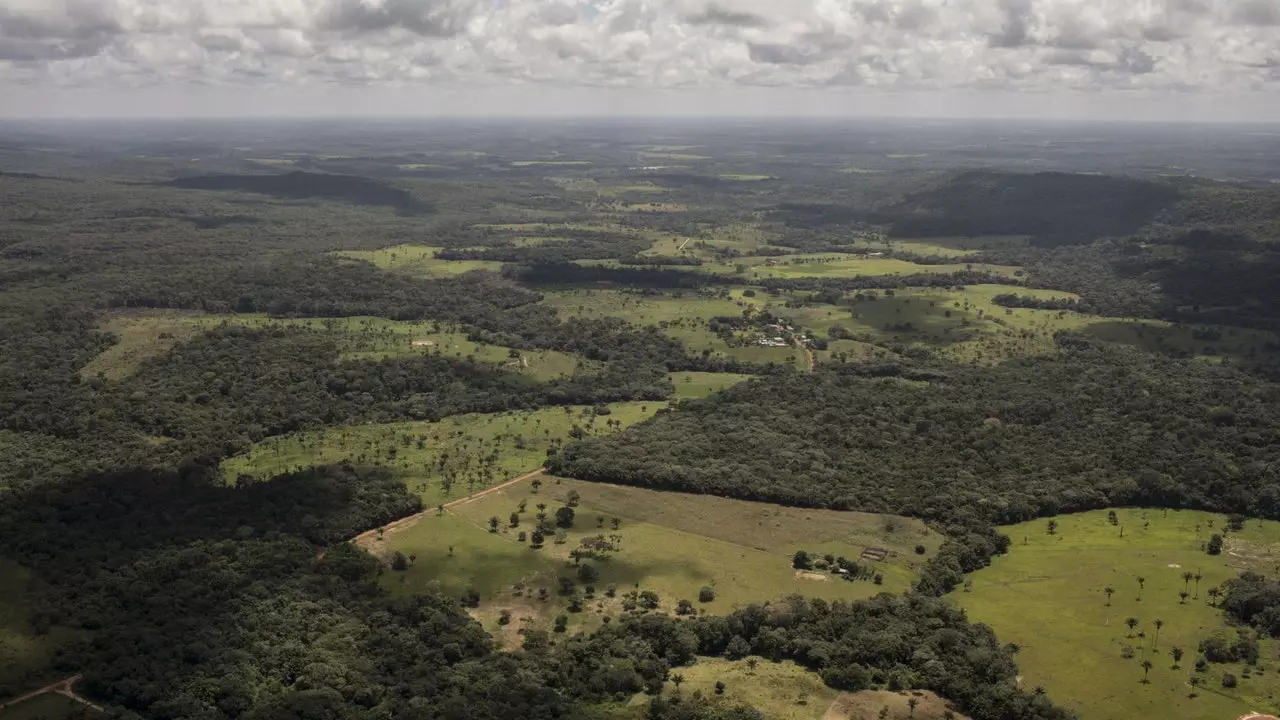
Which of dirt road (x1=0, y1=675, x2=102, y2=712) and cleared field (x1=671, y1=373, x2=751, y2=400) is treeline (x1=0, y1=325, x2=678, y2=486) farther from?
dirt road (x1=0, y1=675, x2=102, y2=712)

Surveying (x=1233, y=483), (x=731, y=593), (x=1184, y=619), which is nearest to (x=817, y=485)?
(x=731, y=593)

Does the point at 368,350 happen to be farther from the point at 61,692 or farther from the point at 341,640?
the point at 61,692

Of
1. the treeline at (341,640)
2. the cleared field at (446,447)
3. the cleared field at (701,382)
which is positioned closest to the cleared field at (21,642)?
the treeline at (341,640)

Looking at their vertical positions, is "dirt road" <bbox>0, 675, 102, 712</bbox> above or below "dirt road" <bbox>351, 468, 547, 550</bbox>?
below

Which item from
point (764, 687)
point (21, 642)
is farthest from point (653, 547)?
point (21, 642)

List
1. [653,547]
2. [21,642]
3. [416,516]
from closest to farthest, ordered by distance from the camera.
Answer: [21,642], [653,547], [416,516]

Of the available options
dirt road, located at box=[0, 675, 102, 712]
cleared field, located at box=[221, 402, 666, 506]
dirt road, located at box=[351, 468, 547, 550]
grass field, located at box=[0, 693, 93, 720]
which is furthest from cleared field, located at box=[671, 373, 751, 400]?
grass field, located at box=[0, 693, 93, 720]

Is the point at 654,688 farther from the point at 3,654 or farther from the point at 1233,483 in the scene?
the point at 1233,483
